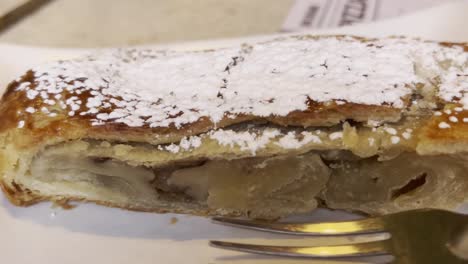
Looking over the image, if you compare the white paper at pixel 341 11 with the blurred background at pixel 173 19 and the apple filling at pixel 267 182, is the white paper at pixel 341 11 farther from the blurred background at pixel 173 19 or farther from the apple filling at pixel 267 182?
the apple filling at pixel 267 182

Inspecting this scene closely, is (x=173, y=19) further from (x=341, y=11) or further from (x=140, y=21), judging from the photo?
(x=341, y=11)

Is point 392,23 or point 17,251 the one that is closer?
point 17,251

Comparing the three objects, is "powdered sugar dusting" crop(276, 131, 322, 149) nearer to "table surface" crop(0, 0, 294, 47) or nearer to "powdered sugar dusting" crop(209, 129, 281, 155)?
"powdered sugar dusting" crop(209, 129, 281, 155)

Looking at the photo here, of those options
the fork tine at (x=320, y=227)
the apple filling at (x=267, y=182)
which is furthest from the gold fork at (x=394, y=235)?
the apple filling at (x=267, y=182)

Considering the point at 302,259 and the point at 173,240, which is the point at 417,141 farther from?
the point at 173,240

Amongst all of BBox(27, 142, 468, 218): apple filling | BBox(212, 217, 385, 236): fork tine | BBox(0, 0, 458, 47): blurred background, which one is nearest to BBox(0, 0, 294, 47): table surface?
BBox(0, 0, 458, 47): blurred background

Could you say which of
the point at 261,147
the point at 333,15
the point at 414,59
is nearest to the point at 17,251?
the point at 261,147

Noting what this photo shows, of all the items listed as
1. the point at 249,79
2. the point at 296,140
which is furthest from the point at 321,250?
the point at 249,79
